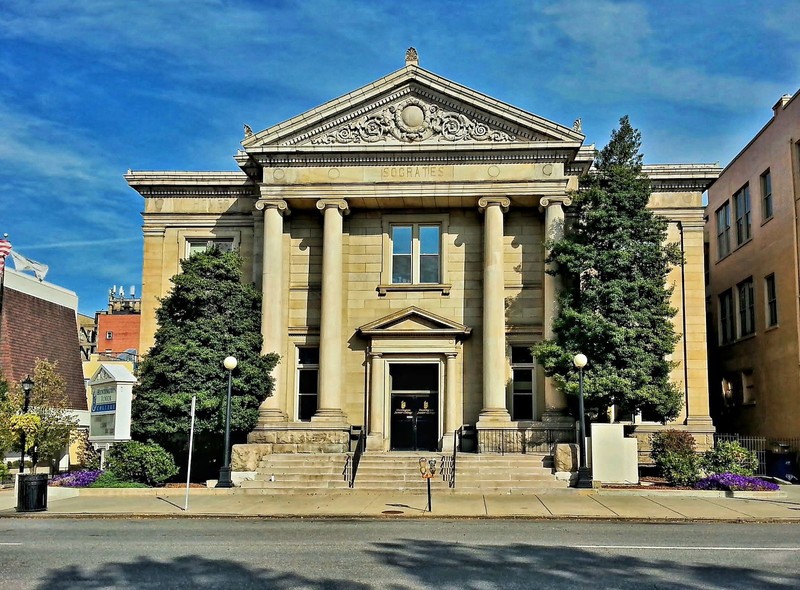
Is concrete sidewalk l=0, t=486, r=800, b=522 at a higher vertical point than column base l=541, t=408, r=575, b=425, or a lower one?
lower

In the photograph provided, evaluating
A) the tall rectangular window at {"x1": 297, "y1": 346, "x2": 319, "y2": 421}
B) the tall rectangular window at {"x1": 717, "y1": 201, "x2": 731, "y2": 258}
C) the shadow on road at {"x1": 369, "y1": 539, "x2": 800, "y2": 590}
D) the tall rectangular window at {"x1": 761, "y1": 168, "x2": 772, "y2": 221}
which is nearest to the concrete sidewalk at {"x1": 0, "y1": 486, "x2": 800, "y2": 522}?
the shadow on road at {"x1": 369, "y1": 539, "x2": 800, "y2": 590}

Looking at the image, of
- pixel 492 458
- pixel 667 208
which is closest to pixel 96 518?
pixel 492 458

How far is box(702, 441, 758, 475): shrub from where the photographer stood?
2644 cm

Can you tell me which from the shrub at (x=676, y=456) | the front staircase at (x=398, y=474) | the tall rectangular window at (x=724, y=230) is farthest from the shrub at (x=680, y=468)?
the tall rectangular window at (x=724, y=230)

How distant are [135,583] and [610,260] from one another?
21127 mm

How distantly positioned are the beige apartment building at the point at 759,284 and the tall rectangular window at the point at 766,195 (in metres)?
0.04

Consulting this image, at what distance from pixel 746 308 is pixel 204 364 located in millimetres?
23436

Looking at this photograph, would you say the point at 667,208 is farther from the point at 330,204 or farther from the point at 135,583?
the point at 135,583

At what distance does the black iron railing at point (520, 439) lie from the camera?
28.6 meters

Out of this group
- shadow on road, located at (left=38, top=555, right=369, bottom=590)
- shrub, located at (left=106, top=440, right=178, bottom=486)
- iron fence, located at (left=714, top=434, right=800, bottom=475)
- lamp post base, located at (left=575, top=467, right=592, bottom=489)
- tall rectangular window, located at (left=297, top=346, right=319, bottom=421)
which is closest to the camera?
shadow on road, located at (left=38, top=555, right=369, bottom=590)

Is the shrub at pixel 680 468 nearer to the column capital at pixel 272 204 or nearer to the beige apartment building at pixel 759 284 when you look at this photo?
the beige apartment building at pixel 759 284

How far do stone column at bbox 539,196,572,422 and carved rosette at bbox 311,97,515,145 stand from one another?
110 inches

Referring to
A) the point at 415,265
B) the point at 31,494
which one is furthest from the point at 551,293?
the point at 31,494

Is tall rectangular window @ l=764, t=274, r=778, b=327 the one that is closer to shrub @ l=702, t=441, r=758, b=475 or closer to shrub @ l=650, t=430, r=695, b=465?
shrub @ l=650, t=430, r=695, b=465
